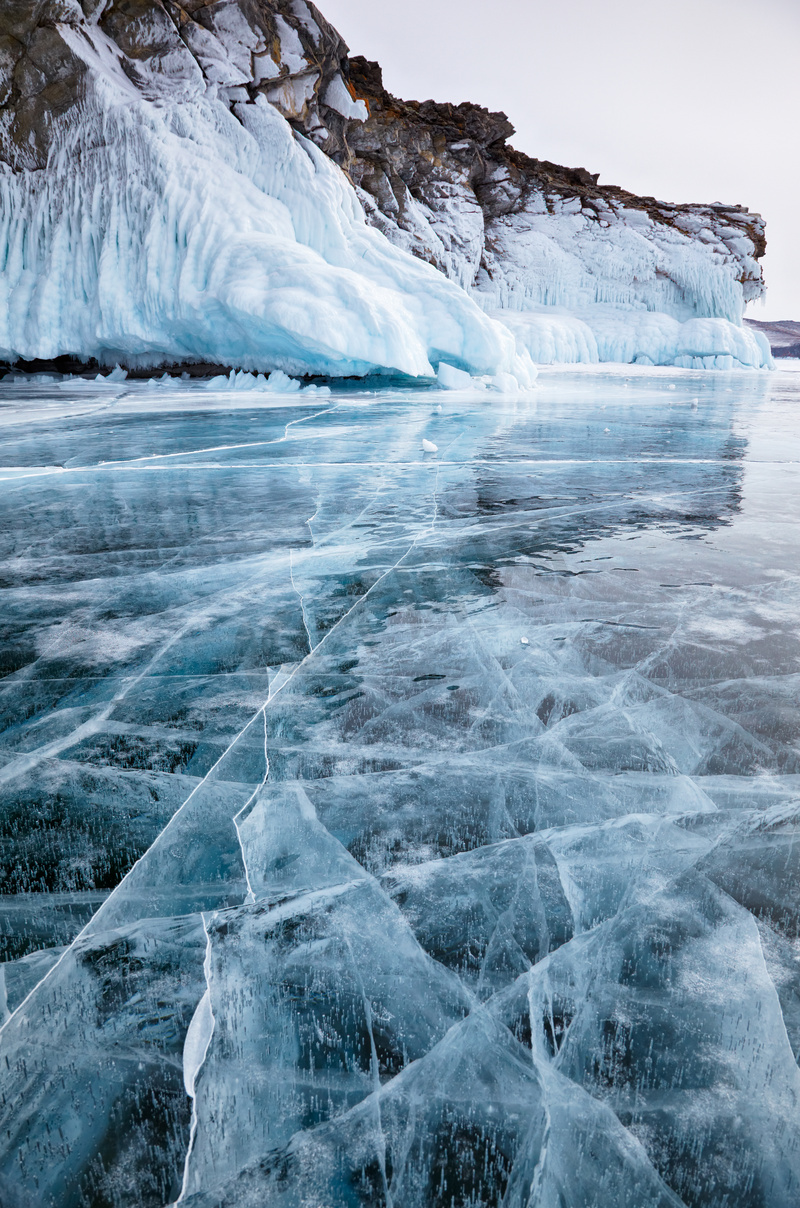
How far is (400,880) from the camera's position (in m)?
1.22

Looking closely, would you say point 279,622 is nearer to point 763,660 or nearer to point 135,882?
point 135,882

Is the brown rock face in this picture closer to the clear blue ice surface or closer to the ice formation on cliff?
the ice formation on cliff

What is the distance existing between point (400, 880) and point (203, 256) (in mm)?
12100

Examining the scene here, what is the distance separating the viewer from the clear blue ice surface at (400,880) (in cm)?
83

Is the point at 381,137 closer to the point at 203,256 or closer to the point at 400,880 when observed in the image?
the point at 203,256

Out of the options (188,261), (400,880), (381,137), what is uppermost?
(381,137)

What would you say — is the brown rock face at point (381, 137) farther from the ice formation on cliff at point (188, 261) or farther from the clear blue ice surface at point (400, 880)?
the clear blue ice surface at point (400, 880)

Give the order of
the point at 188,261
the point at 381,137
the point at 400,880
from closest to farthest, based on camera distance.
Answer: the point at 400,880, the point at 188,261, the point at 381,137

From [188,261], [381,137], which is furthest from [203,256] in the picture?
[381,137]

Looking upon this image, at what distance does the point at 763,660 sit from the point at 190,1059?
173 centimetres

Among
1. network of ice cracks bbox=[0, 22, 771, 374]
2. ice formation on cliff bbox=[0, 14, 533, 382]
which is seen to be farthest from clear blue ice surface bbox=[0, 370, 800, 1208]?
ice formation on cliff bbox=[0, 14, 533, 382]

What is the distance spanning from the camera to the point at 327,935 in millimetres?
1113

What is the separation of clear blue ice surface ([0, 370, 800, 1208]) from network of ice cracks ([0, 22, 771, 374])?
8692 mm

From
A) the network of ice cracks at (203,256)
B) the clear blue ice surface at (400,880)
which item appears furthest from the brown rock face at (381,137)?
the clear blue ice surface at (400,880)
